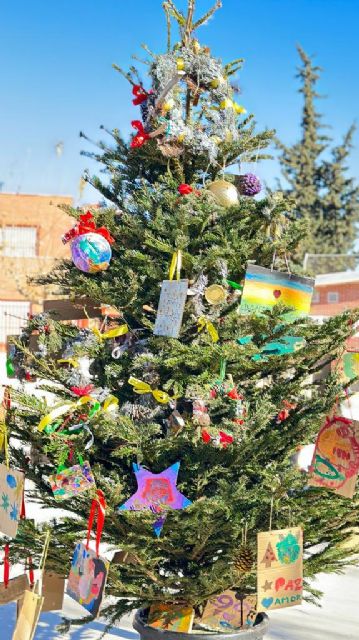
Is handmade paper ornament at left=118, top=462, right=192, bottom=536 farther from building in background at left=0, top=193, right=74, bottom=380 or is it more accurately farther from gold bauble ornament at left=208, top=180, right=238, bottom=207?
building in background at left=0, top=193, right=74, bottom=380

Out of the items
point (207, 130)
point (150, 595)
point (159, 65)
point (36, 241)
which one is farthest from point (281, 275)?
point (36, 241)

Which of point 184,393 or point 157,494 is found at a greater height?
point 184,393

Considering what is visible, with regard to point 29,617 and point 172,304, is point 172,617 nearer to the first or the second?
point 29,617

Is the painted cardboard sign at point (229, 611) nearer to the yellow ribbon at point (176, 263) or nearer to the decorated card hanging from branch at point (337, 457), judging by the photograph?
the decorated card hanging from branch at point (337, 457)

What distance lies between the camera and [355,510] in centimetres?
371

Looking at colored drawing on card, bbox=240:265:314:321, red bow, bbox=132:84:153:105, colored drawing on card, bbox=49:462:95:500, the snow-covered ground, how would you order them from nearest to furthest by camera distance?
colored drawing on card, bbox=49:462:95:500
colored drawing on card, bbox=240:265:314:321
red bow, bbox=132:84:153:105
the snow-covered ground

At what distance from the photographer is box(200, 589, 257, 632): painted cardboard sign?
3914 millimetres

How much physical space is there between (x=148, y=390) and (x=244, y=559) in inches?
34.8

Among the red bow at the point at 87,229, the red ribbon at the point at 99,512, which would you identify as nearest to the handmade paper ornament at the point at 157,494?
the red ribbon at the point at 99,512

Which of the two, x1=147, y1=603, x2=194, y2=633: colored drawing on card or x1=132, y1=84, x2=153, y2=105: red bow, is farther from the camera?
x1=132, y1=84, x2=153, y2=105: red bow

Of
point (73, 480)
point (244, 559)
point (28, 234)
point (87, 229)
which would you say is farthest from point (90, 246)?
point (28, 234)

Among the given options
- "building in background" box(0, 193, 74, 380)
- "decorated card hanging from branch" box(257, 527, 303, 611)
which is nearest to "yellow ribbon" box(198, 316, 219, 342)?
"decorated card hanging from branch" box(257, 527, 303, 611)

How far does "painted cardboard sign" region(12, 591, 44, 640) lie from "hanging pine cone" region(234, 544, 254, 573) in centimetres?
92

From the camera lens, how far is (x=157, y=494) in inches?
138
